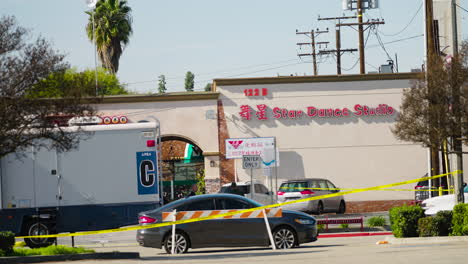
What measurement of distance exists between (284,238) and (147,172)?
4.87 metres

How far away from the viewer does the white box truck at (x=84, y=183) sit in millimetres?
22594

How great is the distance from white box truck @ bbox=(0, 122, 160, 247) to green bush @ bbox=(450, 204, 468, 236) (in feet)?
26.5

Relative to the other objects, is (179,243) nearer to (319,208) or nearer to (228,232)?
(228,232)

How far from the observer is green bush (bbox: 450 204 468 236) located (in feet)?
61.6

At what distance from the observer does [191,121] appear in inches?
1639

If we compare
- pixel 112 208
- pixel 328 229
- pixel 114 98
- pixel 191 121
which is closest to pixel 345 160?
pixel 191 121

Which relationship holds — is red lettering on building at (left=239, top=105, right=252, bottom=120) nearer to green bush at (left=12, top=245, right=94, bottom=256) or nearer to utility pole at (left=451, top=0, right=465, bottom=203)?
utility pole at (left=451, top=0, right=465, bottom=203)

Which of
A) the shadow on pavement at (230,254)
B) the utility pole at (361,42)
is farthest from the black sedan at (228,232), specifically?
the utility pole at (361,42)

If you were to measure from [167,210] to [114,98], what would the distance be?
22.1 metres

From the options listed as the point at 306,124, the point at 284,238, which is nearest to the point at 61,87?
the point at 284,238

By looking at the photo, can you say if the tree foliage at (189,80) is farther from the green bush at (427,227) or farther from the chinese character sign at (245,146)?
the green bush at (427,227)

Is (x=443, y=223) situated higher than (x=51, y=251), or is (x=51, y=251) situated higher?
(x=443, y=223)

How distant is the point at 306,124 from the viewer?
41.7m

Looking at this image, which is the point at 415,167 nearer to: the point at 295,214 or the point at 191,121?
the point at 191,121
